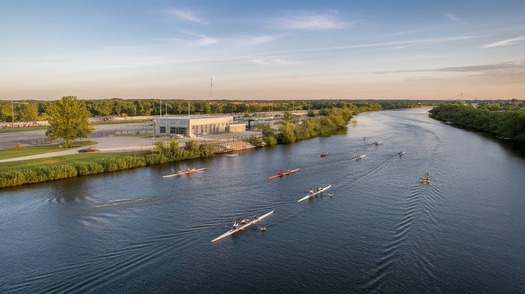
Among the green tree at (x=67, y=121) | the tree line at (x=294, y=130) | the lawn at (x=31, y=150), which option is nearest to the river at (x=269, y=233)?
the lawn at (x=31, y=150)

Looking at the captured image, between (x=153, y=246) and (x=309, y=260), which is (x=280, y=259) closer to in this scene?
(x=309, y=260)

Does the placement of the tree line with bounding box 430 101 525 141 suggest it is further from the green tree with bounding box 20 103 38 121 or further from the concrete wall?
the green tree with bounding box 20 103 38 121

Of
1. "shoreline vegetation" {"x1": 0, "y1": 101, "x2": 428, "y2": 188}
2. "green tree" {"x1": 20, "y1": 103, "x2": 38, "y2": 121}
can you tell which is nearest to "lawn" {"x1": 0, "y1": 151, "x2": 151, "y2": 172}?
"shoreline vegetation" {"x1": 0, "y1": 101, "x2": 428, "y2": 188}

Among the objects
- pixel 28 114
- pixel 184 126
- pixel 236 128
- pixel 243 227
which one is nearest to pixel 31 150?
pixel 184 126

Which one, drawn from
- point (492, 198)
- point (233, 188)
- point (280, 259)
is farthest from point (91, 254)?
point (492, 198)

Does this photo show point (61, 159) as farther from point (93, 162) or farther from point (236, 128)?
point (236, 128)

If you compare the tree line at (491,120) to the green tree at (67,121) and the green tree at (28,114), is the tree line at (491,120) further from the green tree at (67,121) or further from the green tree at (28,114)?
the green tree at (28,114)
